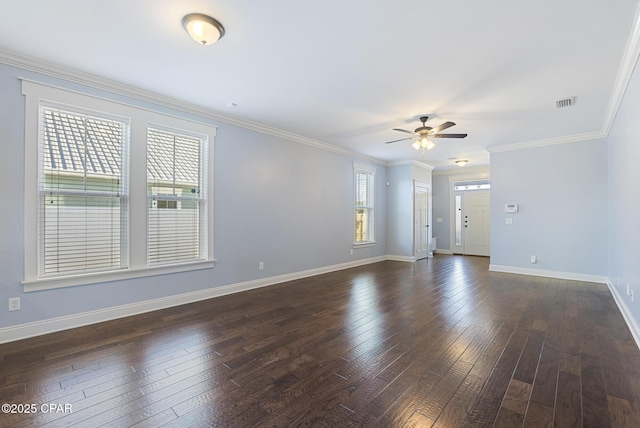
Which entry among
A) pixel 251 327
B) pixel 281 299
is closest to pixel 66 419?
pixel 251 327

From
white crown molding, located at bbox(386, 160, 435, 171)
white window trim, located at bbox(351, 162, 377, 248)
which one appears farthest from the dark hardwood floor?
white crown molding, located at bbox(386, 160, 435, 171)

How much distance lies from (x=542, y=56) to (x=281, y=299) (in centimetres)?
392

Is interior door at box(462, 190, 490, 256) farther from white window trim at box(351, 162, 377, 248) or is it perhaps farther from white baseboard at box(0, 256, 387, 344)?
white baseboard at box(0, 256, 387, 344)

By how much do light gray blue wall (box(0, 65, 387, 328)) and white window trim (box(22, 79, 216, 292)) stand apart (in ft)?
0.19

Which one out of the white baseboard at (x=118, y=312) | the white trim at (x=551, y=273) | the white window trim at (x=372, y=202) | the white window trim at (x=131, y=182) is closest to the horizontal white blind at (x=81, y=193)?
the white window trim at (x=131, y=182)

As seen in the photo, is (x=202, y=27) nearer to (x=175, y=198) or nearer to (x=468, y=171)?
(x=175, y=198)

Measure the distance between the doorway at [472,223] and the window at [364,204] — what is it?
3451 millimetres

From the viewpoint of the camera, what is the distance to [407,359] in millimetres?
2363

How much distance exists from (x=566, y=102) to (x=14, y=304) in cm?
648

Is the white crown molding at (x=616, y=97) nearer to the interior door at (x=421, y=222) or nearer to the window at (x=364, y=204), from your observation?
the interior door at (x=421, y=222)

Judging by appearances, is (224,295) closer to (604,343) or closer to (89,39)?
(89,39)

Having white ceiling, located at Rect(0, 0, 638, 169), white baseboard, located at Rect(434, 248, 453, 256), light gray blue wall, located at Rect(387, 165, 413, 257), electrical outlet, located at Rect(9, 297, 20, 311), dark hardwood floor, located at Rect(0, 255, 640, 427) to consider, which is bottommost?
white baseboard, located at Rect(434, 248, 453, 256)

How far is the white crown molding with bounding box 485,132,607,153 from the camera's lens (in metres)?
5.06

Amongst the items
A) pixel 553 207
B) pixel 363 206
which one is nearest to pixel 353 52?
pixel 363 206
